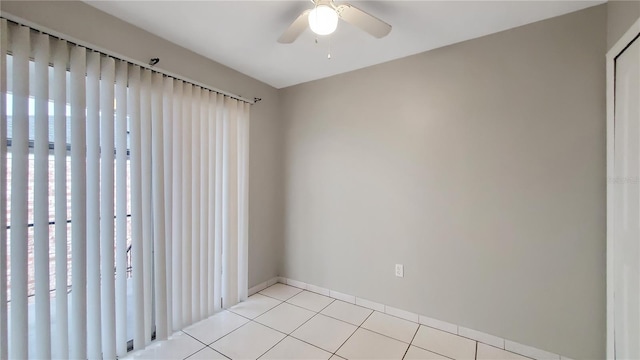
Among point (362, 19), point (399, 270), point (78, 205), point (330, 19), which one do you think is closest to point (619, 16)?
point (362, 19)

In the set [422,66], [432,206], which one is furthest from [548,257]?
[422,66]

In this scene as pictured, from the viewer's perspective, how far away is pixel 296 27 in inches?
62.6

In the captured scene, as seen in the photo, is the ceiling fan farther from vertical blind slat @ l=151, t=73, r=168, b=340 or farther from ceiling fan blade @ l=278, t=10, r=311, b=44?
vertical blind slat @ l=151, t=73, r=168, b=340

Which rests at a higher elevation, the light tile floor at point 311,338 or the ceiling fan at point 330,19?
the ceiling fan at point 330,19

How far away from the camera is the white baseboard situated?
6.24ft

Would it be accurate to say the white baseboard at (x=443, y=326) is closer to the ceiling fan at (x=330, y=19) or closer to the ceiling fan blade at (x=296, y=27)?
the ceiling fan at (x=330, y=19)

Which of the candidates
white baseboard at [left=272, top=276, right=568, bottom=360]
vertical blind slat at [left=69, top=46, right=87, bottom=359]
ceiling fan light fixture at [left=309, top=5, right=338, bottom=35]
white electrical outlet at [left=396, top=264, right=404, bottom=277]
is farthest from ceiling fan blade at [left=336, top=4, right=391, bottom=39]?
white baseboard at [left=272, top=276, right=568, bottom=360]

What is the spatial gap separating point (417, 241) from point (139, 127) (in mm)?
2452

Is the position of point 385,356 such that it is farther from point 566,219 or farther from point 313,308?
point 566,219

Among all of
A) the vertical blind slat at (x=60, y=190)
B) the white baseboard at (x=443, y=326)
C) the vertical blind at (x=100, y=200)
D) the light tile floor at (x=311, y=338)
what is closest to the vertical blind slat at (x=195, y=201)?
the vertical blind at (x=100, y=200)

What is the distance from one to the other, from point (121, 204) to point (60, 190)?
1.09ft

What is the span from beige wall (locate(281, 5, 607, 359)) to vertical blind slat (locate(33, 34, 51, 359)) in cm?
214

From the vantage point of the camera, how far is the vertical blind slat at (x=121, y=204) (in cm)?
183

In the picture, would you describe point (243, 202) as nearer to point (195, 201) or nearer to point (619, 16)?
point (195, 201)
